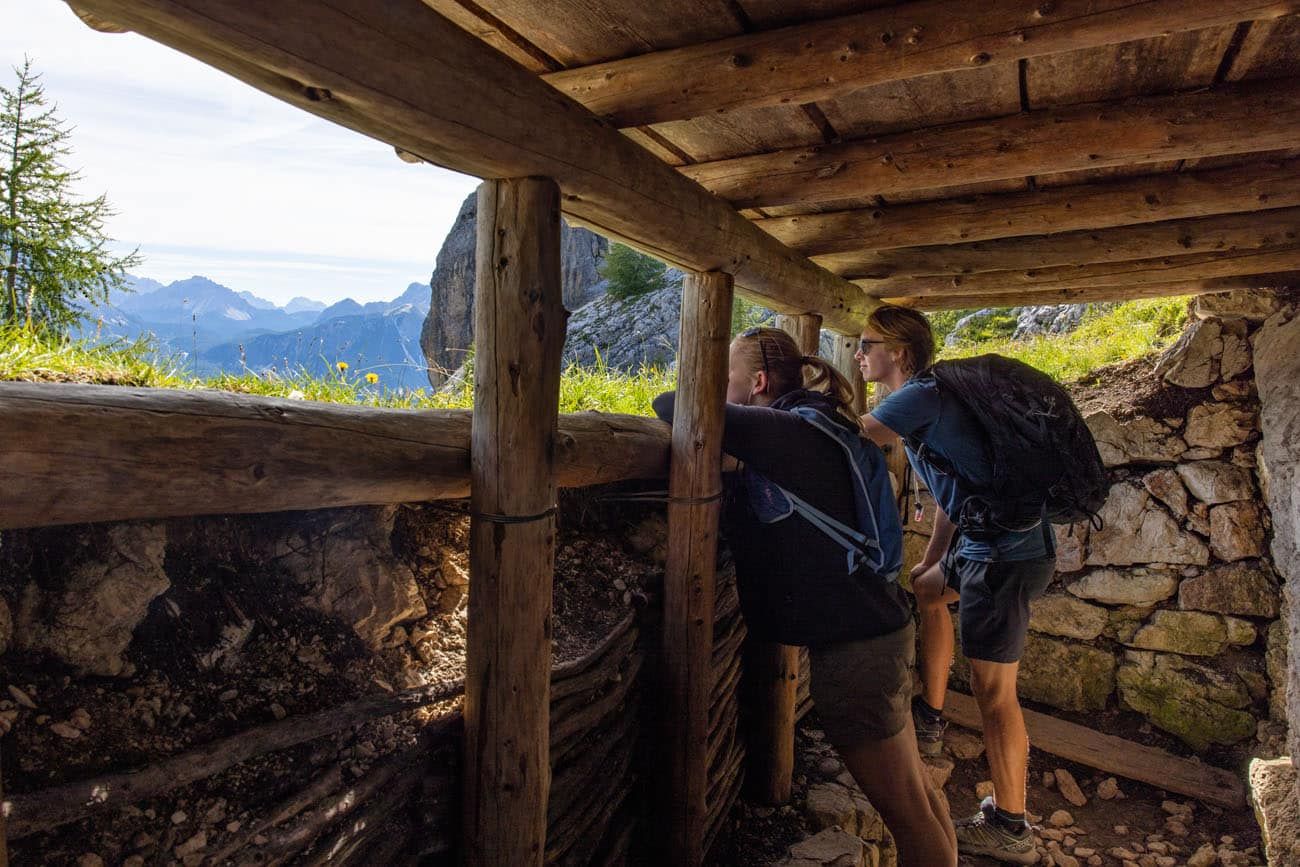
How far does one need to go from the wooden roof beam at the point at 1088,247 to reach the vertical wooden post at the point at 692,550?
152 centimetres

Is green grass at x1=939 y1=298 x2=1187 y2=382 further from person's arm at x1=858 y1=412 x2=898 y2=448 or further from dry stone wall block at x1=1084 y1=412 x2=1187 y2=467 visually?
person's arm at x1=858 y1=412 x2=898 y2=448

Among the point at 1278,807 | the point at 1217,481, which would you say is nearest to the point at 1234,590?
the point at 1217,481

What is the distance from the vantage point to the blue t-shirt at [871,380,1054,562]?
3027 mm

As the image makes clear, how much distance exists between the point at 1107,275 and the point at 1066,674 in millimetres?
3249

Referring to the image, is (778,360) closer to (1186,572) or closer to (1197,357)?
(1197,357)

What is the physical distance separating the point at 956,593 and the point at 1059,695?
2.97m

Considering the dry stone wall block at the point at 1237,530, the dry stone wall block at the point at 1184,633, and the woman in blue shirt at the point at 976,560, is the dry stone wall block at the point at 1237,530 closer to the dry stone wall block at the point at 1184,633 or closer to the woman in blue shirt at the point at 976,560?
the dry stone wall block at the point at 1184,633

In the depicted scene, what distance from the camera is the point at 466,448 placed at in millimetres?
2076

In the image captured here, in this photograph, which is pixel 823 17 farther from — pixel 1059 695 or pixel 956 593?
pixel 1059 695

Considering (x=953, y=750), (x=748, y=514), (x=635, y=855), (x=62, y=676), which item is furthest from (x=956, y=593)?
(x=62, y=676)

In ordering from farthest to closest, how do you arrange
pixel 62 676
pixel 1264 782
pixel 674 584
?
1. pixel 1264 782
2. pixel 674 584
3. pixel 62 676

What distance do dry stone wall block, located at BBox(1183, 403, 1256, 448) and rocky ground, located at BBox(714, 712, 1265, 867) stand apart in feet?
8.49

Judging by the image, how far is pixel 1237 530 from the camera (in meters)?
5.36

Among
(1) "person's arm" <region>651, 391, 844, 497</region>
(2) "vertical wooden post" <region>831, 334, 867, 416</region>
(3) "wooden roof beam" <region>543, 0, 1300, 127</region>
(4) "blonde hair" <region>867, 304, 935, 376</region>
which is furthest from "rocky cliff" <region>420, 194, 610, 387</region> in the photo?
(3) "wooden roof beam" <region>543, 0, 1300, 127</region>
